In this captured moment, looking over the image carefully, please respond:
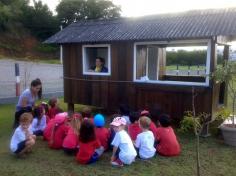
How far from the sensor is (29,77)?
1680cm

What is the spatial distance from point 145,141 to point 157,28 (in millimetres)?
3839

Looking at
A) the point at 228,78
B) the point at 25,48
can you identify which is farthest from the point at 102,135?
the point at 25,48

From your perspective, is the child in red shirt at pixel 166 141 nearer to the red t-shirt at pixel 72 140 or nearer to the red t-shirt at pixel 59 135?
the red t-shirt at pixel 72 140

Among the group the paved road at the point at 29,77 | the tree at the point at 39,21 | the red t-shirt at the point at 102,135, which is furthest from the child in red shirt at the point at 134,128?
the tree at the point at 39,21

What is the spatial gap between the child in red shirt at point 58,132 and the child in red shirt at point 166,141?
198 centimetres

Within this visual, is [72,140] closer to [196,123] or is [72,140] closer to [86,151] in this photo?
[86,151]

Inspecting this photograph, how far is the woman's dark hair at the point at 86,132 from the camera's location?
17.7 feet

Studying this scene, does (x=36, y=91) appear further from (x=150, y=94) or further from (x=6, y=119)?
(x=150, y=94)

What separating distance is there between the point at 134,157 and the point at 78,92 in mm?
5084

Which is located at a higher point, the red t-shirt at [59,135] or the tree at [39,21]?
the tree at [39,21]

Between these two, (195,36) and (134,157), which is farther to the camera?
(195,36)

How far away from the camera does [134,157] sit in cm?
562

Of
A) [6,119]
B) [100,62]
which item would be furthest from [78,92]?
[6,119]

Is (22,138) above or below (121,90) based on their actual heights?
below
